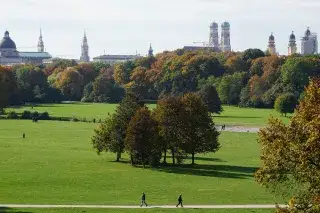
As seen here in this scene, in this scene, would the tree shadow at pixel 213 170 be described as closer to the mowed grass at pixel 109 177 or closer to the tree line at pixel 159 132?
the mowed grass at pixel 109 177

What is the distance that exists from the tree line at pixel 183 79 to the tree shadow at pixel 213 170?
7423 centimetres

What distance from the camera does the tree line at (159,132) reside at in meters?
56.3

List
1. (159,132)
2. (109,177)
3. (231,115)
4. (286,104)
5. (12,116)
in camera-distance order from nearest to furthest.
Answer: (109,177) → (159,132) → (12,116) → (286,104) → (231,115)

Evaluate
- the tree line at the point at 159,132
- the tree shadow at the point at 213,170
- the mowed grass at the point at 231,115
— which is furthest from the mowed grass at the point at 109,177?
the mowed grass at the point at 231,115

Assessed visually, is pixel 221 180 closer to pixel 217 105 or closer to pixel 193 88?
pixel 217 105

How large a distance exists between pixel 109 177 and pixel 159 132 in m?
9.13

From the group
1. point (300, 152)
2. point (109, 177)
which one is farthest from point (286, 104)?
point (300, 152)

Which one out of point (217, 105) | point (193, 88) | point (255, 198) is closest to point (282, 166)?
point (255, 198)

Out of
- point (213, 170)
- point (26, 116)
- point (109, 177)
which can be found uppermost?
point (26, 116)

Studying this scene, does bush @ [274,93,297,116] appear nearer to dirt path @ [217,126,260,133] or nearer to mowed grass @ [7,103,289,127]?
mowed grass @ [7,103,289,127]

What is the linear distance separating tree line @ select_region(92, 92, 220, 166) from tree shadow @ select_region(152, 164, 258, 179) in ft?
5.15

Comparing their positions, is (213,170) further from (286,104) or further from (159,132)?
(286,104)

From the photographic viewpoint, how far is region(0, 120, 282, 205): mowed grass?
41438mm

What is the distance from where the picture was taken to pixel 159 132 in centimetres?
5750
